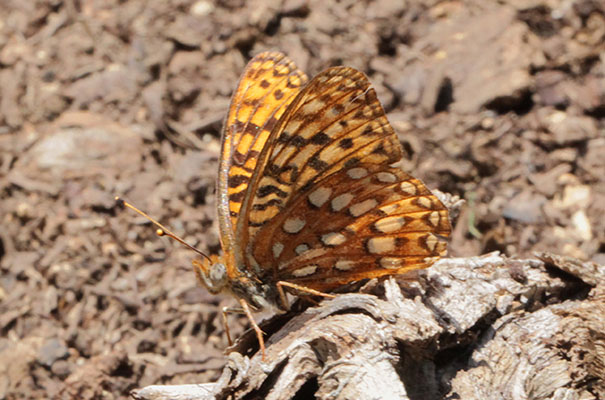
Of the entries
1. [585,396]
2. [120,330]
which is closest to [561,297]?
[585,396]

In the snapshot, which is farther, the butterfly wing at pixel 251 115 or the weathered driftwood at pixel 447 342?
the butterfly wing at pixel 251 115

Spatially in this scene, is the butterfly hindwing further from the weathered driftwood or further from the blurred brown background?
the blurred brown background

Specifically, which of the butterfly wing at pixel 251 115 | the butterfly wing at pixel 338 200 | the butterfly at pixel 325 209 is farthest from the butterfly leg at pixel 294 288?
the butterfly wing at pixel 251 115

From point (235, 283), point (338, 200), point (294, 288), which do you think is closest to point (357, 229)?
point (338, 200)

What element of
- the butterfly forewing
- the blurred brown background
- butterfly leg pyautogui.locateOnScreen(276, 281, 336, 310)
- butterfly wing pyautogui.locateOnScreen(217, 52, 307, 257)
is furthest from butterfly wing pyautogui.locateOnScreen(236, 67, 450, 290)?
the blurred brown background

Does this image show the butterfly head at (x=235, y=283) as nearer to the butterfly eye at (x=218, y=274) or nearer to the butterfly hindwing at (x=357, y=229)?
the butterfly eye at (x=218, y=274)

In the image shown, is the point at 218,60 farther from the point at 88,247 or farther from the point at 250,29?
the point at 88,247
